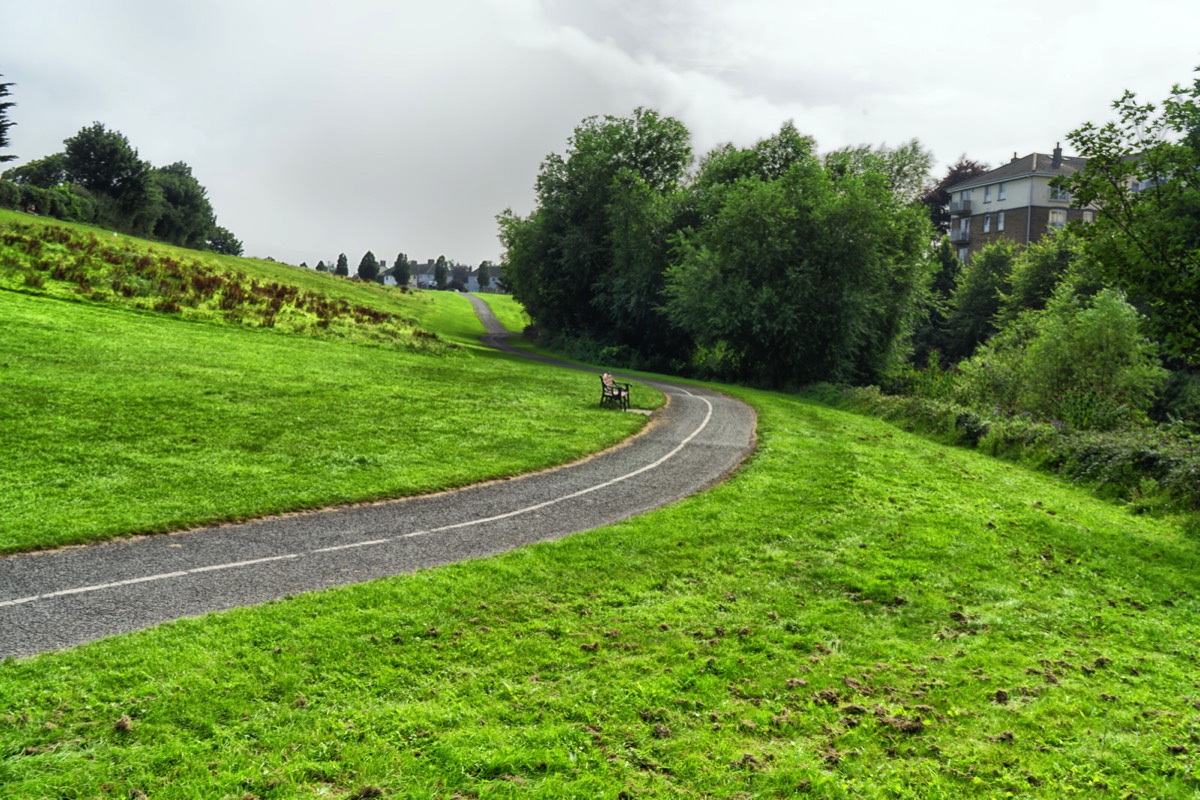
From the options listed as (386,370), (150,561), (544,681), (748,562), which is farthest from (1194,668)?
(386,370)

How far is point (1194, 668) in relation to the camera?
30.1 ft

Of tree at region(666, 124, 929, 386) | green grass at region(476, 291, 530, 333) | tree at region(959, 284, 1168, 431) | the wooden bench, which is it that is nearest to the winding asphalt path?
the wooden bench

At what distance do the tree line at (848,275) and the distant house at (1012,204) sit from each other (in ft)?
61.6

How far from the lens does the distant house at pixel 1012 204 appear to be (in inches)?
3147

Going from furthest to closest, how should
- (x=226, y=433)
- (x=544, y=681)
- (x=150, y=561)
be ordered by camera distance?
(x=226, y=433), (x=150, y=561), (x=544, y=681)

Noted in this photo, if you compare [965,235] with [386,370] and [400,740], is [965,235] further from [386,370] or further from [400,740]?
[400,740]

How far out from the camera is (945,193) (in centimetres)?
9250

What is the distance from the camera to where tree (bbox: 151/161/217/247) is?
95.4 metres

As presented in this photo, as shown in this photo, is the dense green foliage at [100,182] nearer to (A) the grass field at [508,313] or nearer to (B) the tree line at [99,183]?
(B) the tree line at [99,183]

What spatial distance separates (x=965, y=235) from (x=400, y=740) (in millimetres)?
97562

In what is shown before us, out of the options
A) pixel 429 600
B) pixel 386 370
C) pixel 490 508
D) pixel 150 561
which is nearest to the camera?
pixel 429 600

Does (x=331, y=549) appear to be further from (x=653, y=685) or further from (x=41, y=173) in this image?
(x=41, y=173)

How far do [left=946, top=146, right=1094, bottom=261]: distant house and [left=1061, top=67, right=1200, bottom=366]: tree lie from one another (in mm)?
68256

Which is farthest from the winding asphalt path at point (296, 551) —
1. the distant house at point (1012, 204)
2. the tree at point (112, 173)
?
the tree at point (112, 173)
